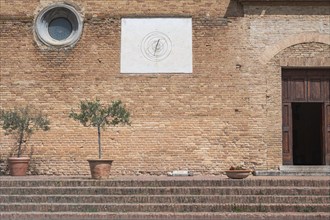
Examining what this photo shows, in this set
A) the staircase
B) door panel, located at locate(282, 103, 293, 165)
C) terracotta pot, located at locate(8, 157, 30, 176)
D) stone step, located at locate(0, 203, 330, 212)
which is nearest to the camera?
the staircase

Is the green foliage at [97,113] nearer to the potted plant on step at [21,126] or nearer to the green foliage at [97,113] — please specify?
the green foliage at [97,113]

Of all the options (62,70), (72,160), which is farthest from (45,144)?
(62,70)

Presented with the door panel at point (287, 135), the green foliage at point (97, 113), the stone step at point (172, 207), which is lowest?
the stone step at point (172, 207)

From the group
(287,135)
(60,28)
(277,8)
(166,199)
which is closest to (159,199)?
(166,199)

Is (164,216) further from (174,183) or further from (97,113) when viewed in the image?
(97,113)

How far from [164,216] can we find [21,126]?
6.10 metres

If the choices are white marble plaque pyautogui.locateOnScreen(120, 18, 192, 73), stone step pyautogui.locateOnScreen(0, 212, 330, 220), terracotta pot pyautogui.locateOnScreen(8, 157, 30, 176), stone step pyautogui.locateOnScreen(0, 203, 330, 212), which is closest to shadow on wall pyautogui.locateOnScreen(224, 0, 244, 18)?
white marble plaque pyautogui.locateOnScreen(120, 18, 192, 73)

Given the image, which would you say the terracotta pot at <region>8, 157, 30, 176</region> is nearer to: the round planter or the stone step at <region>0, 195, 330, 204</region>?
the stone step at <region>0, 195, 330, 204</region>

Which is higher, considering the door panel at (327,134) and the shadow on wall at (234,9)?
the shadow on wall at (234,9)

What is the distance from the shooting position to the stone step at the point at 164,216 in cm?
1085

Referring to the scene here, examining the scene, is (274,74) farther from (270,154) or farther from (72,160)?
(72,160)

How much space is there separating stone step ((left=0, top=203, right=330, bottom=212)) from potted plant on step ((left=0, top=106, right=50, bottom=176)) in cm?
366

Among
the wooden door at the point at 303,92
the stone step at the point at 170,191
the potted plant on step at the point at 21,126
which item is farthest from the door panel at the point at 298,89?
the potted plant on step at the point at 21,126

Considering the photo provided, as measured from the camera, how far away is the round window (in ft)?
52.9
